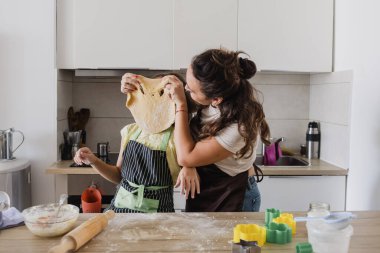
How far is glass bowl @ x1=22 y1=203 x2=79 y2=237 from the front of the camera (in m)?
1.08

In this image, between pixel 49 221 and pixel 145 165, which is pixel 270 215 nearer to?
pixel 145 165

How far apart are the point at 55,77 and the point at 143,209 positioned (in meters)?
1.22

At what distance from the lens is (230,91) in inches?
53.7

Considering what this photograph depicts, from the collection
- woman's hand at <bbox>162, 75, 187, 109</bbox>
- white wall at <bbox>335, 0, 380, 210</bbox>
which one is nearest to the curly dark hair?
woman's hand at <bbox>162, 75, 187, 109</bbox>

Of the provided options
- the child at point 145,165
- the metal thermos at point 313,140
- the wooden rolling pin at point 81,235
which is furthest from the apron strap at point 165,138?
the metal thermos at point 313,140

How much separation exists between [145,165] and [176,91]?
0.28 m

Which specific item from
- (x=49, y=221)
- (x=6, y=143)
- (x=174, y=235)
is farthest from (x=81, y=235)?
(x=6, y=143)

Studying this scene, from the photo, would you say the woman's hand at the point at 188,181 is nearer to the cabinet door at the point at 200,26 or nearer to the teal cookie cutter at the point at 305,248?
the teal cookie cutter at the point at 305,248

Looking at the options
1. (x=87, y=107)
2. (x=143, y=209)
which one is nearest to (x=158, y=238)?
(x=143, y=209)

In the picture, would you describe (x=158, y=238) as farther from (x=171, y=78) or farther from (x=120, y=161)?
(x=171, y=78)

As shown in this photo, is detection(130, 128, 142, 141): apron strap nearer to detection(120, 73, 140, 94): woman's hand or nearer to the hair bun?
detection(120, 73, 140, 94): woman's hand

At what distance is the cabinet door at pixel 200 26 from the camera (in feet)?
7.70

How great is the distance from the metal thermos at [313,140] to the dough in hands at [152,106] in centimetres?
133

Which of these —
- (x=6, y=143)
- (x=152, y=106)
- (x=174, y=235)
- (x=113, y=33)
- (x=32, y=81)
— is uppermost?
(x=113, y=33)
